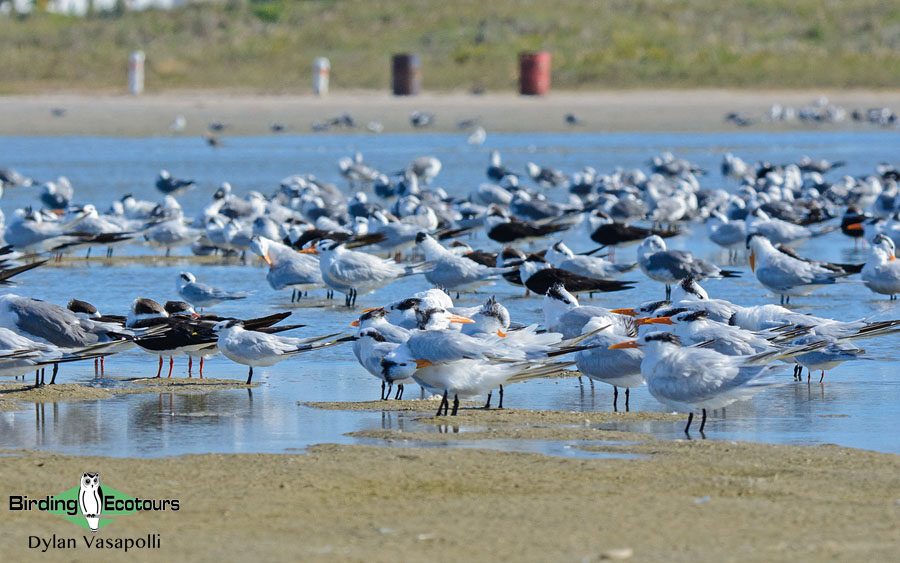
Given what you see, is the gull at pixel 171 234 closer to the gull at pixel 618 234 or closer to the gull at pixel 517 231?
the gull at pixel 517 231

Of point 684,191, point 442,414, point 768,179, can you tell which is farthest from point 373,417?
point 768,179

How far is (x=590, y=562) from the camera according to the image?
16.9 feet

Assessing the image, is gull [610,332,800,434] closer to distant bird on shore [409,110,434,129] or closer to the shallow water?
the shallow water

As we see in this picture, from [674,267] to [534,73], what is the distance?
30.2 meters

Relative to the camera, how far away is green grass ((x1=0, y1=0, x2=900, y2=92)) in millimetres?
46031

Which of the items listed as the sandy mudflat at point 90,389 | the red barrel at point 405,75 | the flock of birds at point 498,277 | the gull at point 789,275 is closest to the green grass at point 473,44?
the red barrel at point 405,75

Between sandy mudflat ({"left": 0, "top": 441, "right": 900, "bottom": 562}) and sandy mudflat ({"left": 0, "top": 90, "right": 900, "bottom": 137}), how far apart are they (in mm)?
31026

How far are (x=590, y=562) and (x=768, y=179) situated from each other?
19577 mm

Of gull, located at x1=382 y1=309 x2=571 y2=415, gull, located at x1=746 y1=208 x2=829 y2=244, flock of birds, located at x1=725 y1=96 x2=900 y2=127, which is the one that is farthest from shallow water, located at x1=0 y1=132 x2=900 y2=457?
flock of birds, located at x1=725 y1=96 x2=900 y2=127

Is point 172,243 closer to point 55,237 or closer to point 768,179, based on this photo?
point 55,237

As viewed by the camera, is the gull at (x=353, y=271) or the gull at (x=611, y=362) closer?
the gull at (x=611, y=362)

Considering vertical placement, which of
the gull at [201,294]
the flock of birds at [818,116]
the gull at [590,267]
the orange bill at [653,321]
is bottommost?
the gull at [201,294]

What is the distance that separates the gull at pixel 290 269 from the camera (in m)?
13.8

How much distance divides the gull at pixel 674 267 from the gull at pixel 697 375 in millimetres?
5745
